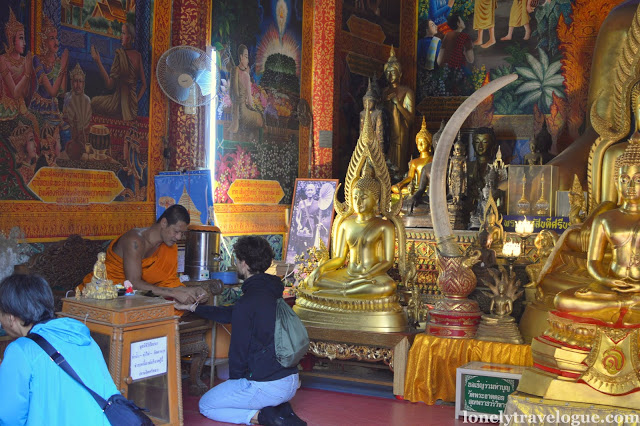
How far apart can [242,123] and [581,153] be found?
3.31 meters

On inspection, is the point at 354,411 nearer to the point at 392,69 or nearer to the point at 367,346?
the point at 367,346

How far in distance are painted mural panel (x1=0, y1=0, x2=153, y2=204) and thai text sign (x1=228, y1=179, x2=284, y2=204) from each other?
4.81 ft

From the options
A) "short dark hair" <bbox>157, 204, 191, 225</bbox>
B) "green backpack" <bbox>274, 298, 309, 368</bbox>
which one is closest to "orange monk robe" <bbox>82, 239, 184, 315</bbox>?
"short dark hair" <bbox>157, 204, 191, 225</bbox>

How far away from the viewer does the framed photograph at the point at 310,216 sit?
7539mm

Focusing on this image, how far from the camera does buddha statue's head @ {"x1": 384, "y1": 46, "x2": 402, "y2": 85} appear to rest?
29.7 feet

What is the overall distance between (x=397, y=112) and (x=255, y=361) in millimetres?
5612

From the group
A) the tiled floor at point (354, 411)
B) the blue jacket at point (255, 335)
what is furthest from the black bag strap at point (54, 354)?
the tiled floor at point (354, 411)

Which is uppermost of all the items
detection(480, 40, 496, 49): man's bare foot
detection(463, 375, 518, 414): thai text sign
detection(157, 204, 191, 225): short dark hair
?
detection(480, 40, 496, 49): man's bare foot

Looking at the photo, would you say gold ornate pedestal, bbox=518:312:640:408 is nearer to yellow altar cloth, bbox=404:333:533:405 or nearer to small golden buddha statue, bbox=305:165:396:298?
yellow altar cloth, bbox=404:333:533:405

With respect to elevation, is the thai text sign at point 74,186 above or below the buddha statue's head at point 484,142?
below

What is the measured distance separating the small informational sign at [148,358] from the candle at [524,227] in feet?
10.6

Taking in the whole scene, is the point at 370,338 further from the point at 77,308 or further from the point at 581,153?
the point at 581,153

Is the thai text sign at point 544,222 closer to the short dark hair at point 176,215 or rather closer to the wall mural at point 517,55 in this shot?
the short dark hair at point 176,215

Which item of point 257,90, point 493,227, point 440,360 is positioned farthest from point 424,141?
point 440,360
